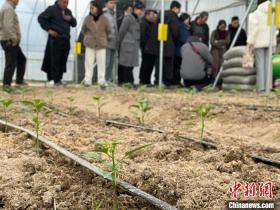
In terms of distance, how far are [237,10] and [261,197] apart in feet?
40.2

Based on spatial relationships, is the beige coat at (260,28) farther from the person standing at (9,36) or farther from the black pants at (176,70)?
the person standing at (9,36)

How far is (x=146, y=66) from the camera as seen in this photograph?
10.5 meters

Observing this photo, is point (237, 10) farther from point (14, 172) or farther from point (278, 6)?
point (14, 172)

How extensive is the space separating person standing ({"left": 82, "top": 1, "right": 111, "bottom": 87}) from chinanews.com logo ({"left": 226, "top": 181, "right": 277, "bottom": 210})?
7328mm

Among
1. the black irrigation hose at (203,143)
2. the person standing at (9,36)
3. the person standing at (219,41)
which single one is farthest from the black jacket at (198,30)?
the black irrigation hose at (203,143)

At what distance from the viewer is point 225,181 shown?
192 centimetres

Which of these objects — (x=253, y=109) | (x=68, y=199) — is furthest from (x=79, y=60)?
(x=68, y=199)

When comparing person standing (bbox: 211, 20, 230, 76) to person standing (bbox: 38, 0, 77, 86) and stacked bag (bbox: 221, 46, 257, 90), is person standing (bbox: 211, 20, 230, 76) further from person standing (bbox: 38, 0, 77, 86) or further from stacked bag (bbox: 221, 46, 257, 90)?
person standing (bbox: 38, 0, 77, 86)

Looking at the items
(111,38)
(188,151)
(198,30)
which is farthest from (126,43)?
(188,151)

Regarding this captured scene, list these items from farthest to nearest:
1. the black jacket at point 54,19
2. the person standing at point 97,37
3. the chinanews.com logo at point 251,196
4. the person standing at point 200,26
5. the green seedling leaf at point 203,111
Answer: the person standing at point 200,26, the person standing at point 97,37, the black jacket at point 54,19, the green seedling leaf at point 203,111, the chinanews.com logo at point 251,196

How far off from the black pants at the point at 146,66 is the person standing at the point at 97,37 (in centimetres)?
138

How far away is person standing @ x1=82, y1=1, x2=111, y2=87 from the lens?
9.13m

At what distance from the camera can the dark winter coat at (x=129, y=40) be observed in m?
9.91

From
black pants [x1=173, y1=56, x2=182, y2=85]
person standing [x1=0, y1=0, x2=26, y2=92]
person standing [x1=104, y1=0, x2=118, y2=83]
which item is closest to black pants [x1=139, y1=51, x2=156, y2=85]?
black pants [x1=173, y1=56, x2=182, y2=85]
